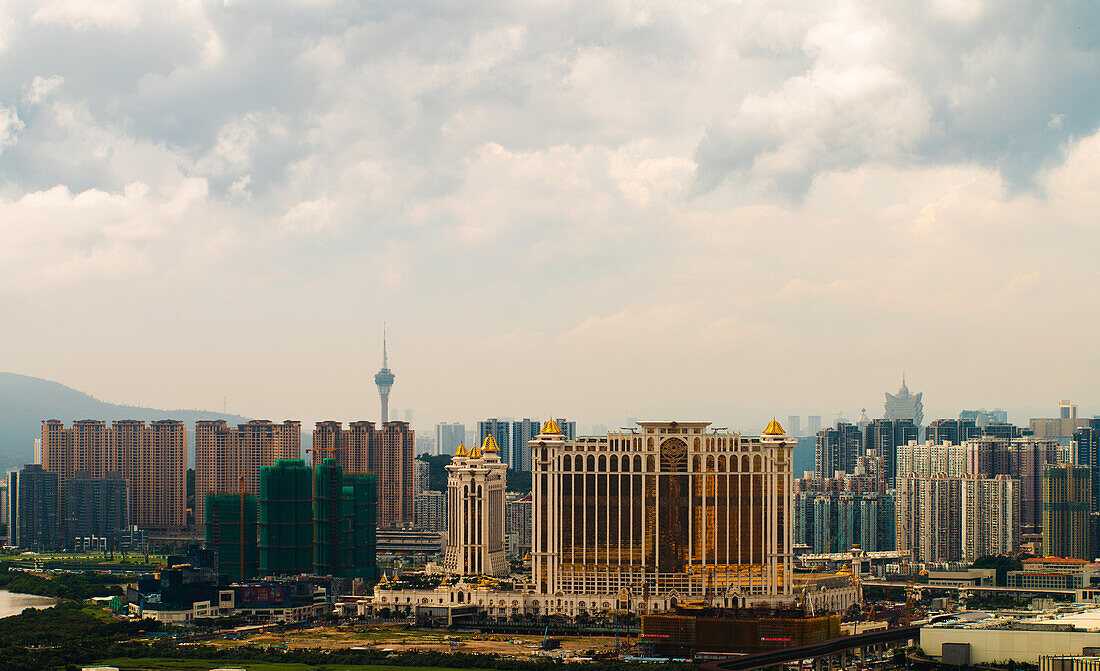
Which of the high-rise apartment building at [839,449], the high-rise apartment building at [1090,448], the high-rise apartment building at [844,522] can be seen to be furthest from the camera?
the high-rise apartment building at [839,449]

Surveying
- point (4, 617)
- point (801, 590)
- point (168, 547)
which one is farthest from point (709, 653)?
point (168, 547)

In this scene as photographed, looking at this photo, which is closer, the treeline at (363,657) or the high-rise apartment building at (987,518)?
the treeline at (363,657)

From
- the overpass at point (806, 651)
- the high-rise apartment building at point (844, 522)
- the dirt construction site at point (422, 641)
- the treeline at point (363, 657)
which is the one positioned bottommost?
the dirt construction site at point (422, 641)

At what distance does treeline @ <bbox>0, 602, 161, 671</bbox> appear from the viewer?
46438mm

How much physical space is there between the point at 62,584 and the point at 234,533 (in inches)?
332

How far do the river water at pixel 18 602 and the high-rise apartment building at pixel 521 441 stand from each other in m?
49.7

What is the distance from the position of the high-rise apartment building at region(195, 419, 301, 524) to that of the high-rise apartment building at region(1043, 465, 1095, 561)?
4728 cm

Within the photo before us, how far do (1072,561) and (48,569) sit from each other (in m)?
49.8

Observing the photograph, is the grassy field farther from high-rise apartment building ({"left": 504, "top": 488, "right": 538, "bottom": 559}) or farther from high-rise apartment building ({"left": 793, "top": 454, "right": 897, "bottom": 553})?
high-rise apartment building ({"left": 793, "top": 454, "right": 897, "bottom": 553})

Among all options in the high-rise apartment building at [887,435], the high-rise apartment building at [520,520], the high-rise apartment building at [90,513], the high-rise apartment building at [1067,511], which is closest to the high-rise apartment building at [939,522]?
the high-rise apartment building at [1067,511]

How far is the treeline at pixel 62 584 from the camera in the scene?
7012 centimetres

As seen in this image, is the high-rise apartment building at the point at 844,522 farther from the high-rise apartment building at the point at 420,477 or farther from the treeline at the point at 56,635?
the treeline at the point at 56,635

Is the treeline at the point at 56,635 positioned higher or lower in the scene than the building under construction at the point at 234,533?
lower

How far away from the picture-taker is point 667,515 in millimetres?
56219
